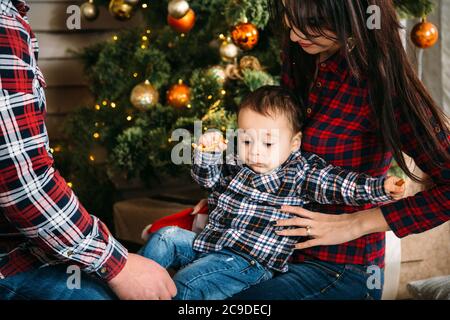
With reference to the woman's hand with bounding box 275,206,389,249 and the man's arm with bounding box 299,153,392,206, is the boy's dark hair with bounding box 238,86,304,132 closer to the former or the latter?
the man's arm with bounding box 299,153,392,206

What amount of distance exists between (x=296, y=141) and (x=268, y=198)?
0.18 metres

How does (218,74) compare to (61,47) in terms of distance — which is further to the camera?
(61,47)

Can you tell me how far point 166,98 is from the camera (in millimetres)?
2781

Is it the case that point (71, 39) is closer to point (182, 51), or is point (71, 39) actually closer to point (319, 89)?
point (182, 51)

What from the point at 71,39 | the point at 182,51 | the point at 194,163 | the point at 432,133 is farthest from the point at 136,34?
the point at 432,133

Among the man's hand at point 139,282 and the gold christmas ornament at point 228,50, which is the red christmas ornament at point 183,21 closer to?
the gold christmas ornament at point 228,50

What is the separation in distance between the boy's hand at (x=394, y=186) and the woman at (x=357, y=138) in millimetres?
89

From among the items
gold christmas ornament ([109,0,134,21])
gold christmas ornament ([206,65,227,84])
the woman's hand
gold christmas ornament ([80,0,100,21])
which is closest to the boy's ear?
the woman's hand

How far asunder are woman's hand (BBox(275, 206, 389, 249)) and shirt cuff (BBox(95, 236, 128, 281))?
46cm

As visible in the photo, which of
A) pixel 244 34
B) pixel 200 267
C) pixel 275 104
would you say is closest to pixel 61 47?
pixel 244 34

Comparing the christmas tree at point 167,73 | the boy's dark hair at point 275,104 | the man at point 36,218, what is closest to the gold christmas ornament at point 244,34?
the christmas tree at point 167,73

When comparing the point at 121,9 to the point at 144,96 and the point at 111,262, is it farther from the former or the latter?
the point at 111,262

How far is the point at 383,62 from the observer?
4.63ft

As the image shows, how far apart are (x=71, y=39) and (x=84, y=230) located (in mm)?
2335
